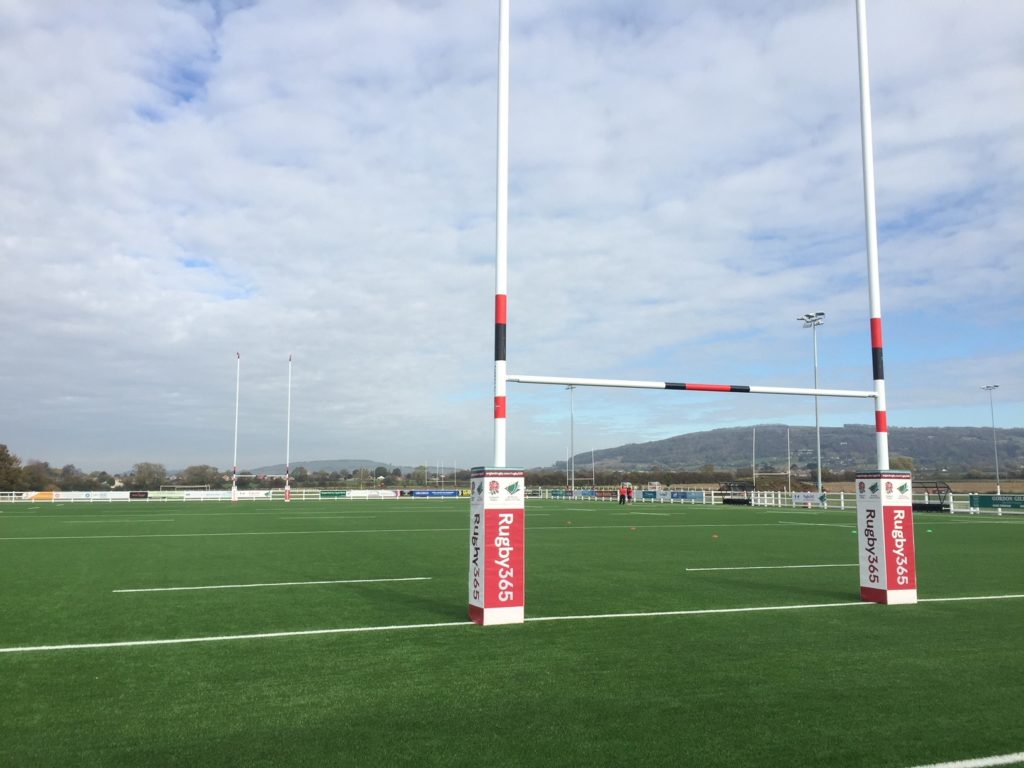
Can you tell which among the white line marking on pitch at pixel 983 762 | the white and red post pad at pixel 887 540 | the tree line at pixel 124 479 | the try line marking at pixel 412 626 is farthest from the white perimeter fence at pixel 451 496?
the white line marking on pitch at pixel 983 762

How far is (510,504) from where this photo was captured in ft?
23.9

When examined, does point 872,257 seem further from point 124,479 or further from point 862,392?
point 124,479

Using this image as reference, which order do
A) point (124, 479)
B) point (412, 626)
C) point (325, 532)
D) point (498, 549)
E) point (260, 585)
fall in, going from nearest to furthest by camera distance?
point (412, 626)
point (498, 549)
point (260, 585)
point (325, 532)
point (124, 479)

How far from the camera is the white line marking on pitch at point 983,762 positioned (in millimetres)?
3576

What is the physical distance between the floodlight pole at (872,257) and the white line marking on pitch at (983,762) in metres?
5.34

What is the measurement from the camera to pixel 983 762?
11.9 ft

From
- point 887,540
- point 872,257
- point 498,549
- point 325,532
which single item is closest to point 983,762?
point 498,549

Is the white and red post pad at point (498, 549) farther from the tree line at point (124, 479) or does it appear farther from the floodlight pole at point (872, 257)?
the tree line at point (124, 479)

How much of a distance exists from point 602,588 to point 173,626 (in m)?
4.87

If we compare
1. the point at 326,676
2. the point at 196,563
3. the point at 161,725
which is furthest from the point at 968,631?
the point at 196,563

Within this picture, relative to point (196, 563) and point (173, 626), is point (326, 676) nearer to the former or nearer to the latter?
point (173, 626)

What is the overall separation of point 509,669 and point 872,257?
21.0 ft

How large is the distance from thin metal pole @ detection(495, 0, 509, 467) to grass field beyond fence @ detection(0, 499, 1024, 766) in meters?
1.91

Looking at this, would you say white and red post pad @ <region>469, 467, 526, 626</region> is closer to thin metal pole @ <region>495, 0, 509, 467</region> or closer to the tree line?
thin metal pole @ <region>495, 0, 509, 467</region>
